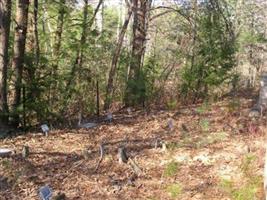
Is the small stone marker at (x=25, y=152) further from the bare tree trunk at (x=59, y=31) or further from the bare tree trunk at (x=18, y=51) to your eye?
the bare tree trunk at (x=59, y=31)

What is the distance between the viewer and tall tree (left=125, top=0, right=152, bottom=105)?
354 inches

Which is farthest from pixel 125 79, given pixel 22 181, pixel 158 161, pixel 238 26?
pixel 238 26

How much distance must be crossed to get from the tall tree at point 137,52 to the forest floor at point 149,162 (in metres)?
2.15

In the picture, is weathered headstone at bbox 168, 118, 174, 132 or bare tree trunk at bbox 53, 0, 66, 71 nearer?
weathered headstone at bbox 168, 118, 174, 132

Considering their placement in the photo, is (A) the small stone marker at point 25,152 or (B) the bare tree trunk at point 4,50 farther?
(B) the bare tree trunk at point 4,50

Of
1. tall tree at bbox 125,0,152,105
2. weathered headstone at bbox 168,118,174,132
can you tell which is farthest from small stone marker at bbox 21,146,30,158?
tall tree at bbox 125,0,152,105

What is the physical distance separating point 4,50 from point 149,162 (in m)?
2.88

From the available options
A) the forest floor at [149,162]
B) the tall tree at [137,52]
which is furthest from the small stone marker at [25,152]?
the tall tree at [137,52]

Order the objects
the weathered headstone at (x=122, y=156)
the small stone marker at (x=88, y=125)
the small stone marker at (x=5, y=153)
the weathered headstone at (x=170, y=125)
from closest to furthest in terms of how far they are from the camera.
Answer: the weathered headstone at (x=122, y=156) → the small stone marker at (x=5, y=153) → the weathered headstone at (x=170, y=125) → the small stone marker at (x=88, y=125)

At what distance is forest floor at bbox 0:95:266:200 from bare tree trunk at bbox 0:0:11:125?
548mm

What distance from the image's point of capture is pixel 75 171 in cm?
500

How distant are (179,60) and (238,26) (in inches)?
413

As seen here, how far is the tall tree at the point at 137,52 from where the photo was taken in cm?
900

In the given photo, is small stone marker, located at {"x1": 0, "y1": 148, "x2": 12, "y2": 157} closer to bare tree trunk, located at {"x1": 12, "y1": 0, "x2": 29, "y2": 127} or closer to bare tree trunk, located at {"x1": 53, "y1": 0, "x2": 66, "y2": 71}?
bare tree trunk, located at {"x1": 12, "y1": 0, "x2": 29, "y2": 127}
